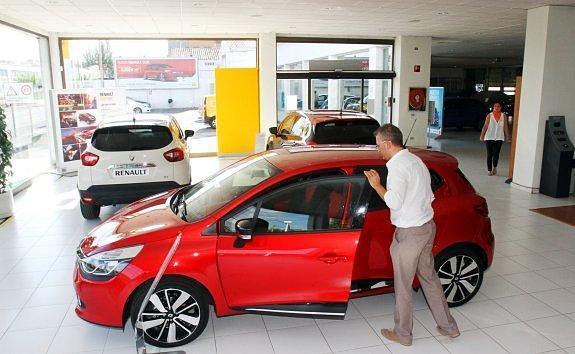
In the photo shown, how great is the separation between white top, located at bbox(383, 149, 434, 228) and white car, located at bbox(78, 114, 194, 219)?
393 cm

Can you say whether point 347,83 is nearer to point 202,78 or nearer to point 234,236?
point 202,78

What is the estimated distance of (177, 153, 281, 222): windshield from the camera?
3.55m

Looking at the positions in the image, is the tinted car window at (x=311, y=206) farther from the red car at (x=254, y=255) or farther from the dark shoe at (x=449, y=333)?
the dark shoe at (x=449, y=333)

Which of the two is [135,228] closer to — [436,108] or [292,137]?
[292,137]

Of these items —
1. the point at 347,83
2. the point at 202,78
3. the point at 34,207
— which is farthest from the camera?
the point at 202,78

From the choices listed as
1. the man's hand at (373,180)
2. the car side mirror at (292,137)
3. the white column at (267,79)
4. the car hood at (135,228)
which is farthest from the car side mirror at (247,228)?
the white column at (267,79)

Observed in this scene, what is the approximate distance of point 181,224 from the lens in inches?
133

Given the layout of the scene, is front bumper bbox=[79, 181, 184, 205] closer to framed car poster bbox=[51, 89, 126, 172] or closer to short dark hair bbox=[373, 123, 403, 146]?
short dark hair bbox=[373, 123, 403, 146]

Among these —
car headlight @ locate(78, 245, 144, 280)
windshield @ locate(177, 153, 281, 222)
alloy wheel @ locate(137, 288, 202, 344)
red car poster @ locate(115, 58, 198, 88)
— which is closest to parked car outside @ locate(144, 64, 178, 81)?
red car poster @ locate(115, 58, 198, 88)

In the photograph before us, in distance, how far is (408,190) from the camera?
3.07 m

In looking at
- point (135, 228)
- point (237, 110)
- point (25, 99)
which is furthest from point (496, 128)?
point (25, 99)

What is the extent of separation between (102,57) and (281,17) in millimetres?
5868

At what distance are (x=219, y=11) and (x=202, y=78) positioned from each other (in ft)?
25.1

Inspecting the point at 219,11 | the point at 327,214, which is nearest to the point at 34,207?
the point at 219,11
